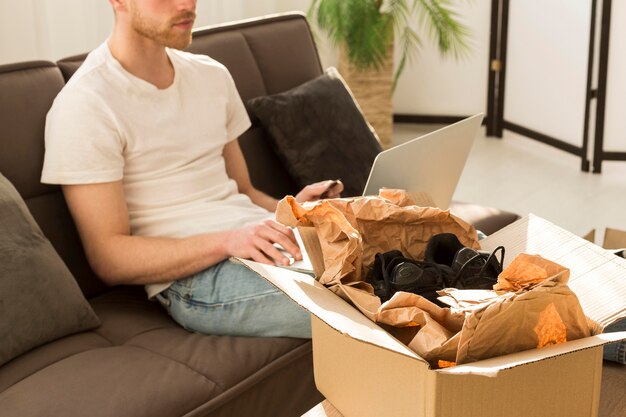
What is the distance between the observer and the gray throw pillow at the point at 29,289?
5.12 ft

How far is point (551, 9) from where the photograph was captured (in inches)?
168

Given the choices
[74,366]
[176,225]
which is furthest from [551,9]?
[74,366]

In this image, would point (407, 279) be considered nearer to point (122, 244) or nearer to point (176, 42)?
point (122, 244)

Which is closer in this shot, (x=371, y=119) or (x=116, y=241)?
(x=116, y=241)

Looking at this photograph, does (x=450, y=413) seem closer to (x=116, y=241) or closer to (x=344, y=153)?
(x=116, y=241)

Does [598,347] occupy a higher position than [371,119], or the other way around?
[598,347]

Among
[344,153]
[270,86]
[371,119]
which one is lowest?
[371,119]

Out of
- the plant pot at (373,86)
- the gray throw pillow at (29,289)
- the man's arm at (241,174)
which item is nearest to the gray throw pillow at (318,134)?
the man's arm at (241,174)

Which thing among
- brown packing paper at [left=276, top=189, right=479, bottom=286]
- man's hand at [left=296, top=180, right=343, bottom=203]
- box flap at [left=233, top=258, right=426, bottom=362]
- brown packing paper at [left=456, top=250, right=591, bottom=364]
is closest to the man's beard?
man's hand at [left=296, top=180, right=343, bottom=203]

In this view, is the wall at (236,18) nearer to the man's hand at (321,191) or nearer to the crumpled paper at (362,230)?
the man's hand at (321,191)

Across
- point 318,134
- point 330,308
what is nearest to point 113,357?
point 330,308

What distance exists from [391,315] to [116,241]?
0.85 m

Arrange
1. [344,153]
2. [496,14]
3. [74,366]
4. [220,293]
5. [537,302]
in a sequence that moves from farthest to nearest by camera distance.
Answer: [496,14] < [344,153] < [220,293] < [74,366] < [537,302]

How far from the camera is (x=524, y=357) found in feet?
3.25
